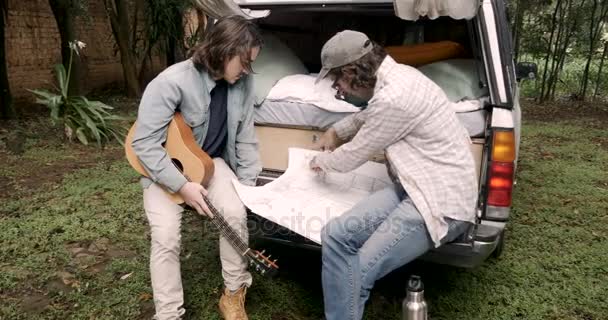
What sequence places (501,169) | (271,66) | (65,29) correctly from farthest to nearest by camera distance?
1. (65,29)
2. (271,66)
3. (501,169)

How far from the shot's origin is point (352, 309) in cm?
224

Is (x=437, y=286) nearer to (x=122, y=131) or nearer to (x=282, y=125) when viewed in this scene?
(x=282, y=125)

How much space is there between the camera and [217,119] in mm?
2656

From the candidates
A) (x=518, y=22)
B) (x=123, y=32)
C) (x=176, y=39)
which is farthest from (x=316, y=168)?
(x=518, y=22)

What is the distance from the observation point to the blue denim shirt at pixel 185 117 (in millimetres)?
2373

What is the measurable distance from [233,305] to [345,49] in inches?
53.5

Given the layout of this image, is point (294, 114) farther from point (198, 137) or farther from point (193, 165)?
point (193, 165)

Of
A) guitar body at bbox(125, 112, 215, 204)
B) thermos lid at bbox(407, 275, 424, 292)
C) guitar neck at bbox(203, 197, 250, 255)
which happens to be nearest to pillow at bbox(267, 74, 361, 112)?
guitar body at bbox(125, 112, 215, 204)

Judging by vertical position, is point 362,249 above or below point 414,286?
above

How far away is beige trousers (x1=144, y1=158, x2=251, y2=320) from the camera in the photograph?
7.89 feet

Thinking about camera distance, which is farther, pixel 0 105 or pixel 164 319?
pixel 0 105

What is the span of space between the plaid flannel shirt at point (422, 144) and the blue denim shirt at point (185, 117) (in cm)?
74

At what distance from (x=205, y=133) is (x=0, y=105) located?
19.8 feet

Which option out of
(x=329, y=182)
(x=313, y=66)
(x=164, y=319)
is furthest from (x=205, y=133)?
(x=313, y=66)
